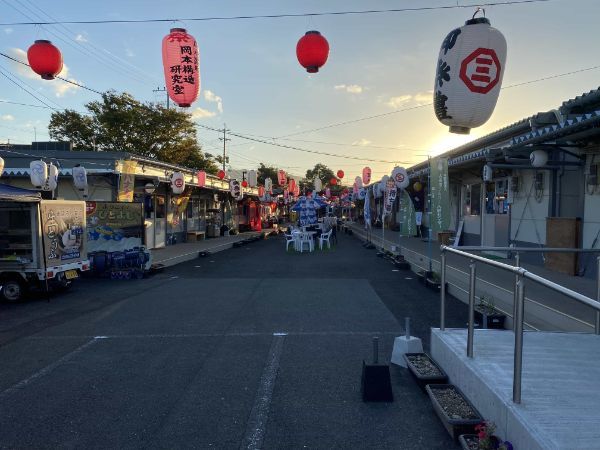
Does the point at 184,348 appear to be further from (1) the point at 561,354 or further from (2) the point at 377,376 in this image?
(1) the point at 561,354

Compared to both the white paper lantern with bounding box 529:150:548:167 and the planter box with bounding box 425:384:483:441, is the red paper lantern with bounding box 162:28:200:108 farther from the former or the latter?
the planter box with bounding box 425:384:483:441

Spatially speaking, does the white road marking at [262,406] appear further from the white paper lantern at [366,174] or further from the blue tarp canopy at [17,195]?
the white paper lantern at [366,174]

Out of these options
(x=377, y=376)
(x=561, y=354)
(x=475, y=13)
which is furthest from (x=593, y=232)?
(x=377, y=376)

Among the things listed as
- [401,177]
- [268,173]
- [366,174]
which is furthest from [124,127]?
[268,173]

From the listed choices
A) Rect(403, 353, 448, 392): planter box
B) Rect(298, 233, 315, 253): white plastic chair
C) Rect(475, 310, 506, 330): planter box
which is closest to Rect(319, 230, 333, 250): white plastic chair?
Rect(298, 233, 315, 253): white plastic chair

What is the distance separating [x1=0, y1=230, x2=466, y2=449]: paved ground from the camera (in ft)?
12.6

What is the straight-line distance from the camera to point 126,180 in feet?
55.4

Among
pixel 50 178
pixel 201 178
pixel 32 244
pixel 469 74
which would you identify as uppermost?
pixel 469 74

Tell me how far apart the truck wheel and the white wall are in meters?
12.9

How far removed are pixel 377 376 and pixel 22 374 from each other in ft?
14.1

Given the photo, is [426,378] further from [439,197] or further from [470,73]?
[439,197]

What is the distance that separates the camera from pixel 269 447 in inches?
142

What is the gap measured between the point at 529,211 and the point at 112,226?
1270 centimetres

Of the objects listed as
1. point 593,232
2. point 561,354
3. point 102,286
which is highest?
point 593,232
